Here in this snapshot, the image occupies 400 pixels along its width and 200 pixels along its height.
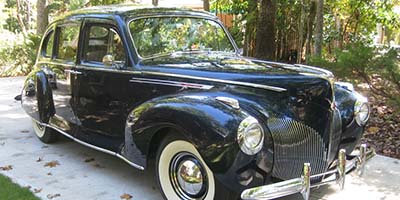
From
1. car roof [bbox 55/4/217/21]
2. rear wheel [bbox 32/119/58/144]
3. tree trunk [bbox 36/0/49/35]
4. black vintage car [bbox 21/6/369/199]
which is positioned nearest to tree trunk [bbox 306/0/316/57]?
black vintage car [bbox 21/6/369/199]

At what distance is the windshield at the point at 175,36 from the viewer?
4.46 metres

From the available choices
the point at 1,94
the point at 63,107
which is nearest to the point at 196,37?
the point at 63,107

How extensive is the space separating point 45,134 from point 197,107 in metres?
3.40

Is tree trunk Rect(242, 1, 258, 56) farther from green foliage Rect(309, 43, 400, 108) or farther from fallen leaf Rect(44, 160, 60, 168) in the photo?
fallen leaf Rect(44, 160, 60, 168)

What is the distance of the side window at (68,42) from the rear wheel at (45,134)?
108cm

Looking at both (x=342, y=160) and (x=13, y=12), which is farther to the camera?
(x=13, y=12)

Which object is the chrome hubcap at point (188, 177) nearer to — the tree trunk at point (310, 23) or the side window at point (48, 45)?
the side window at point (48, 45)

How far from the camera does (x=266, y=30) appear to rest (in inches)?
313

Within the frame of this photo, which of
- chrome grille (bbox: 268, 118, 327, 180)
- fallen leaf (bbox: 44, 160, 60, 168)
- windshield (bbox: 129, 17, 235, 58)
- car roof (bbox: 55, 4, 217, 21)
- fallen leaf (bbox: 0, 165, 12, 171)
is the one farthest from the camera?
fallen leaf (bbox: 44, 160, 60, 168)

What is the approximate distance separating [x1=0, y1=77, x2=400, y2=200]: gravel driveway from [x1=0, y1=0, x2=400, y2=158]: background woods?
1055mm

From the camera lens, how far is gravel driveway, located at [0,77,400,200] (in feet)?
13.6

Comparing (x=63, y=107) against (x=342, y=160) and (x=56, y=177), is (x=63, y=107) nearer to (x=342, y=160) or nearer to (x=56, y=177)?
(x=56, y=177)

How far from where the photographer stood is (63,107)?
528 centimetres

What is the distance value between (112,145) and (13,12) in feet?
82.8
